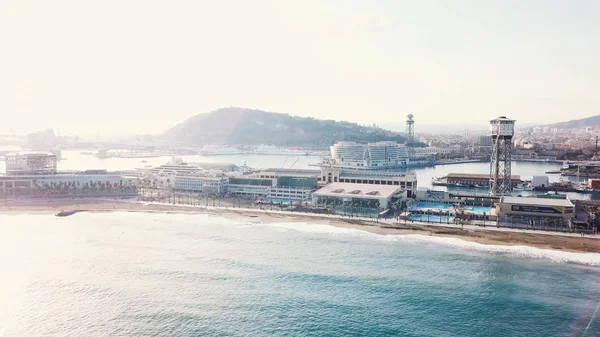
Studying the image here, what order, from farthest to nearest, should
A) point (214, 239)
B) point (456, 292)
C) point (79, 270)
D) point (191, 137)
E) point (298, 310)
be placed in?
point (191, 137) → point (214, 239) → point (79, 270) → point (456, 292) → point (298, 310)

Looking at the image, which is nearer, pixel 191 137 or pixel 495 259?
pixel 495 259

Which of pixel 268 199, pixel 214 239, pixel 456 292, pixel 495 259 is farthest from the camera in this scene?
pixel 268 199

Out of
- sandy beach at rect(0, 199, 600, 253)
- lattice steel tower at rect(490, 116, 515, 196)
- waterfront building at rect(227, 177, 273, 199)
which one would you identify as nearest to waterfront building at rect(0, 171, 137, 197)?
sandy beach at rect(0, 199, 600, 253)

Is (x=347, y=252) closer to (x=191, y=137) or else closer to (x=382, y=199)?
(x=382, y=199)

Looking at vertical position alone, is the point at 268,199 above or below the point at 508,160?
below

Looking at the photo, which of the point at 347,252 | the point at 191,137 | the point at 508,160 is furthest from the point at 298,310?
the point at 191,137

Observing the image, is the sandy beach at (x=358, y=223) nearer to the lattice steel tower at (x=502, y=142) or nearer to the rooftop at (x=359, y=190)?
the rooftop at (x=359, y=190)
